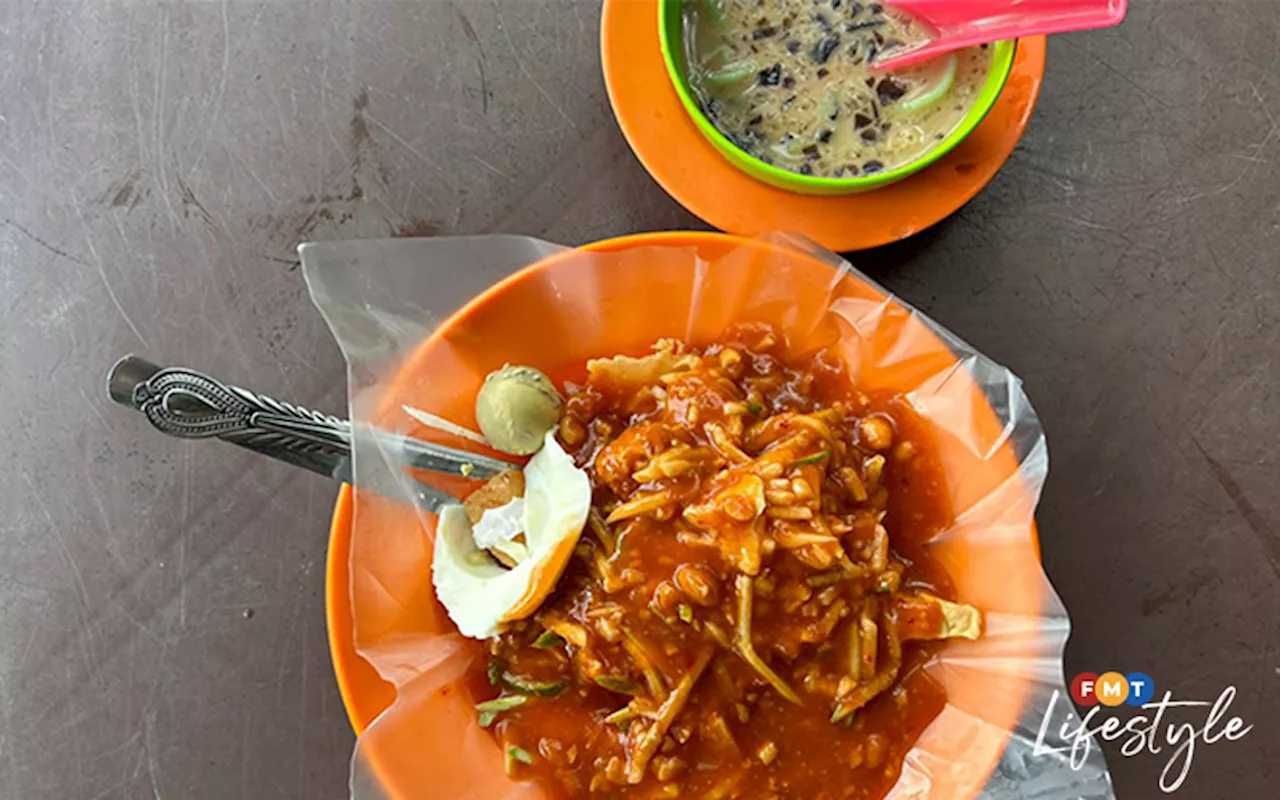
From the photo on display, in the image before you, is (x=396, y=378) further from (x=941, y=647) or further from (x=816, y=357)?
(x=941, y=647)

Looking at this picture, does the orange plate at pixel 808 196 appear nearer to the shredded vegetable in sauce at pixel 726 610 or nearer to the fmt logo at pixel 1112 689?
the shredded vegetable in sauce at pixel 726 610

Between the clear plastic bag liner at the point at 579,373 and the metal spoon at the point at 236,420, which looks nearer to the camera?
the metal spoon at the point at 236,420

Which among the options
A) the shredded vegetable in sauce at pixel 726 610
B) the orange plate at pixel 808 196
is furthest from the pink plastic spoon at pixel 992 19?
the shredded vegetable in sauce at pixel 726 610

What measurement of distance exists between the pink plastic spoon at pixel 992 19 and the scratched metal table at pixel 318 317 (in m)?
0.35

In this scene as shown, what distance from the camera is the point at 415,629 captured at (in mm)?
1577

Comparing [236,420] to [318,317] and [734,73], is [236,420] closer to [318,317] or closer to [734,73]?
[318,317]

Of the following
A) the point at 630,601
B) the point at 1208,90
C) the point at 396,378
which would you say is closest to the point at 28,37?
the point at 396,378

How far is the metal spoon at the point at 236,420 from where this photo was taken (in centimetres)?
141

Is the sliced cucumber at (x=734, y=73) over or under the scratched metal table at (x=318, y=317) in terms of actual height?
over

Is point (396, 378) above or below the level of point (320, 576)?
above

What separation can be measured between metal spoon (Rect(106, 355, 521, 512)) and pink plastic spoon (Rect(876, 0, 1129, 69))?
3.28 ft

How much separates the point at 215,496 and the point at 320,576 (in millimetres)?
237

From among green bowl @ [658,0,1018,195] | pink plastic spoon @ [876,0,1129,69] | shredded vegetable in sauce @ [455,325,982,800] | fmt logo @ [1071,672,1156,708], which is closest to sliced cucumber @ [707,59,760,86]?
green bowl @ [658,0,1018,195]

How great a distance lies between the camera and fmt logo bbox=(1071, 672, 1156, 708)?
180 cm
